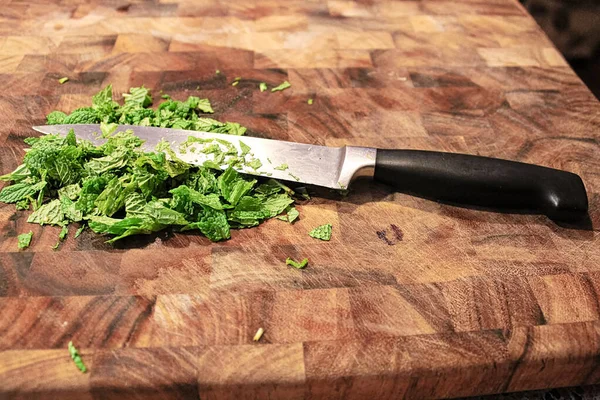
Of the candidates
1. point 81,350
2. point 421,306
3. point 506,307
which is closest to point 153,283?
point 81,350

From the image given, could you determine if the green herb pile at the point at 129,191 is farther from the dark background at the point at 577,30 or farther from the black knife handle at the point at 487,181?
the dark background at the point at 577,30

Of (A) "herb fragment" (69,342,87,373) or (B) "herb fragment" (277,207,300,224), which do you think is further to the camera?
(B) "herb fragment" (277,207,300,224)

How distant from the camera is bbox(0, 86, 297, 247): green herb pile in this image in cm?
153

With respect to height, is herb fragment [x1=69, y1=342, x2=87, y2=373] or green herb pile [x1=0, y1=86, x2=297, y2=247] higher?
green herb pile [x1=0, y1=86, x2=297, y2=247]

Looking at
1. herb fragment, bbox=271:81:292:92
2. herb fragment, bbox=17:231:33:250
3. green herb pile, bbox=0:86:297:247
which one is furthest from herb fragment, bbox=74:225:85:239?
herb fragment, bbox=271:81:292:92

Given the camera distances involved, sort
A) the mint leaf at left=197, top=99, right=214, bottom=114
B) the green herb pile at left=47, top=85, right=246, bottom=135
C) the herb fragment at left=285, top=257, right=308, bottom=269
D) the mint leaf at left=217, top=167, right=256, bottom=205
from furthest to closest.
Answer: the mint leaf at left=197, top=99, right=214, bottom=114 < the green herb pile at left=47, top=85, right=246, bottom=135 < the mint leaf at left=217, top=167, right=256, bottom=205 < the herb fragment at left=285, top=257, right=308, bottom=269

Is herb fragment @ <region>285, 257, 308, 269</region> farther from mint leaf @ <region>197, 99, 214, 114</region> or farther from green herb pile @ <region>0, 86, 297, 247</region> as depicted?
mint leaf @ <region>197, 99, 214, 114</region>

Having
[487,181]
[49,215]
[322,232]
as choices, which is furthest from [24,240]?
[487,181]

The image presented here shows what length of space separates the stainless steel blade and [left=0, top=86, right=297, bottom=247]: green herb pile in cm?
4

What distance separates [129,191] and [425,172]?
1.01 meters

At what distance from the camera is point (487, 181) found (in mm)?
1610

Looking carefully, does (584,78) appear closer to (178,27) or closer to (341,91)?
(341,91)

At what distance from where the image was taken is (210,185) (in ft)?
5.30

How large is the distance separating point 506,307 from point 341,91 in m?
1.19
